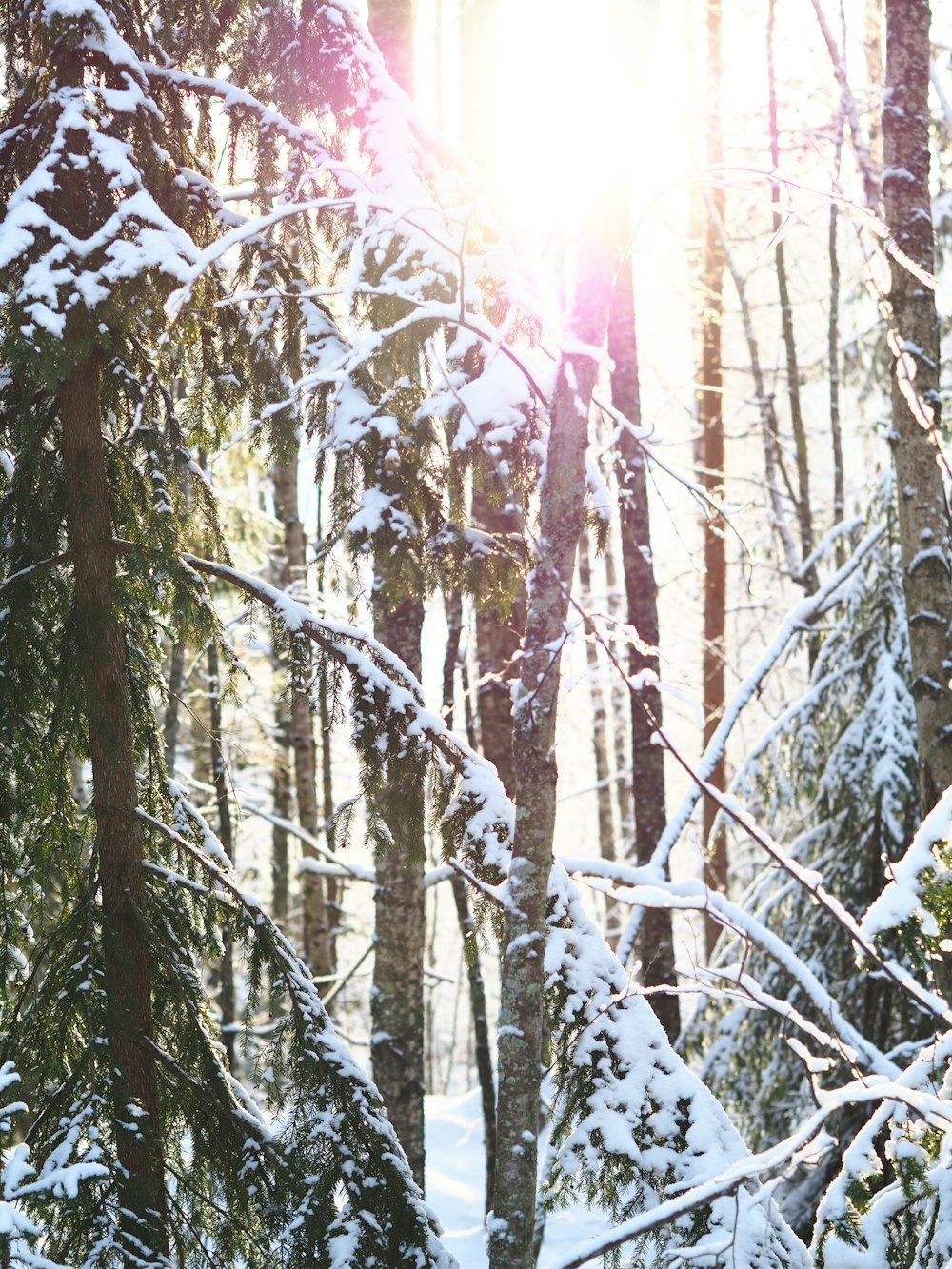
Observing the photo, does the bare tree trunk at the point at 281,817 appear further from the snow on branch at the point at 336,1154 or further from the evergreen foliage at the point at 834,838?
the snow on branch at the point at 336,1154

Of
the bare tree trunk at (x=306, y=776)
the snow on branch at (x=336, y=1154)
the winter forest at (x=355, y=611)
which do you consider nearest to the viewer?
the winter forest at (x=355, y=611)

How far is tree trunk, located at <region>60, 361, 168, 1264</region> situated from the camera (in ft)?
11.0

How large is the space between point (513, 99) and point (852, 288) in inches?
244

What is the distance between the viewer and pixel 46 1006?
3.34 metres

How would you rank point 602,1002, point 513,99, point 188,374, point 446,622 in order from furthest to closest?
point 446,622
point 513,99
point 188,374
point 602,1002

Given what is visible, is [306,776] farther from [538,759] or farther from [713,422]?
[538,759]

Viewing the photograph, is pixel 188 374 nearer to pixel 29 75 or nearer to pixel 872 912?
pixel 29 75

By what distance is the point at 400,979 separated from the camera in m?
5.35

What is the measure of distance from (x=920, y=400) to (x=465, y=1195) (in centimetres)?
740

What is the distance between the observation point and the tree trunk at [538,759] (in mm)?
2984

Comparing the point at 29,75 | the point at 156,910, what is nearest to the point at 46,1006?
the point at 156,910

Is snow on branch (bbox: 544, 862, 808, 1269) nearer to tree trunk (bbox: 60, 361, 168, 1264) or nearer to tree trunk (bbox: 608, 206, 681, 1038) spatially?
tree trunk (bbox: 60, 361, 168, 1264)

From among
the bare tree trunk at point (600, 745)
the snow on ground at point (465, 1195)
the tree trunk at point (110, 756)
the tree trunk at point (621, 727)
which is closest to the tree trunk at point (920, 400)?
the tree trunk at point (110, 756)

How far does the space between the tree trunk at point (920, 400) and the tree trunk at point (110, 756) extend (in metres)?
3.35
